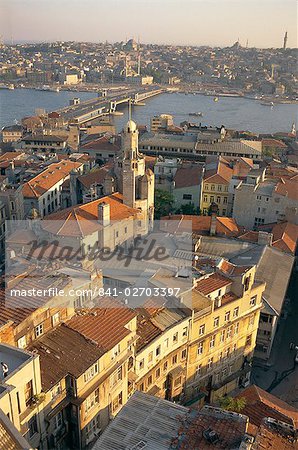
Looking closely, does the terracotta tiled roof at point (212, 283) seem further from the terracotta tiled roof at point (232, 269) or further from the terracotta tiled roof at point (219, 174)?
the terracotta tiled roof at point (219, 174)

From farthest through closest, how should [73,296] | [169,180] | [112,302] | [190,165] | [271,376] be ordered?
1. [190,165]
2. [169,180]
3. [271,376]
4. [112,302]
5. [73,296]

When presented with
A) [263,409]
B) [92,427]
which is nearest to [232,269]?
[263,409]

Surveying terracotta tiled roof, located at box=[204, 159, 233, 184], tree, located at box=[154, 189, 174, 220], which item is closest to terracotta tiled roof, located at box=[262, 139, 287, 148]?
terracotta tiled roof, located at box=[204, 159, 233, 184]

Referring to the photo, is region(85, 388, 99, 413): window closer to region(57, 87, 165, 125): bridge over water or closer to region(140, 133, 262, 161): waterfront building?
region(140, 133, 262, 161): waterfront building

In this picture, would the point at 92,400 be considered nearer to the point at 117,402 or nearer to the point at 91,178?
the point at 117,402

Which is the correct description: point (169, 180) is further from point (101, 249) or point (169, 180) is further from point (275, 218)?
point (101, 249)

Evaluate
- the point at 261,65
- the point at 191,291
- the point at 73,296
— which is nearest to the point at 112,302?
the point at 73,296
